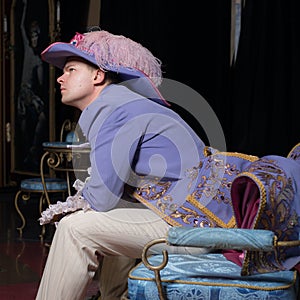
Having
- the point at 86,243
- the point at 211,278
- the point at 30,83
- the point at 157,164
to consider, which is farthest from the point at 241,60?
the point at 30,83

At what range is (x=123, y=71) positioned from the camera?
95.2 inches

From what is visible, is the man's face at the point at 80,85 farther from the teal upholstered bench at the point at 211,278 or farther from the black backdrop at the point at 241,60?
the black backdrop at the point at 241,60

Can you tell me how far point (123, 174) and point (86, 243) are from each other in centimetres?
23

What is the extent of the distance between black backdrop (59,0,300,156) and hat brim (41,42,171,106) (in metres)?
1.54

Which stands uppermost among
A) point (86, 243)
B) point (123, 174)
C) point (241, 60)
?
point (241, 60)

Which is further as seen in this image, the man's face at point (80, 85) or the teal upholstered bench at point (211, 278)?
the man's face at point (80, 85)

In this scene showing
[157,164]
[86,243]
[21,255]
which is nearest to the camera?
[86,243]

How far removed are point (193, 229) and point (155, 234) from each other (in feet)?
1.06

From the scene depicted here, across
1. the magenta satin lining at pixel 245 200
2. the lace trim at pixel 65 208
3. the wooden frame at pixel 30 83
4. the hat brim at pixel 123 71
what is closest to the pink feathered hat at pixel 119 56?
the hat brim at pixel 123 71

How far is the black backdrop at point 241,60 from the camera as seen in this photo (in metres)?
3.92

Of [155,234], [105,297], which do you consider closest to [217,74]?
[105,297]

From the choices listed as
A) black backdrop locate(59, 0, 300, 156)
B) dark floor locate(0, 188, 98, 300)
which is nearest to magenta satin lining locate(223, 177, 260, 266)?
dark floor locate(0, 188, 98, 300)

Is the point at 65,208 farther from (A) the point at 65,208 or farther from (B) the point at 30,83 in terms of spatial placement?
(B) the point at 30,83

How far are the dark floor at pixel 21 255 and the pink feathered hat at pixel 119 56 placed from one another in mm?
1244
